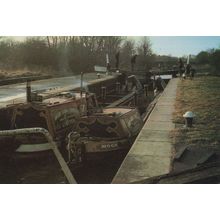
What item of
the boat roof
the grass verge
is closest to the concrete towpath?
the grass verge

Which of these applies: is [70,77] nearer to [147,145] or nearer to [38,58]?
[38,58]

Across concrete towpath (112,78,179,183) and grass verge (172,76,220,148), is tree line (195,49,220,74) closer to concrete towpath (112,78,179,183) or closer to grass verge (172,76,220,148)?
grass verge (172,76,220,148)

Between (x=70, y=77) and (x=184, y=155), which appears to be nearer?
(x=184, y=155)

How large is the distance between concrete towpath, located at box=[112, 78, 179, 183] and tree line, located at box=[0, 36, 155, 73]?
127 cm

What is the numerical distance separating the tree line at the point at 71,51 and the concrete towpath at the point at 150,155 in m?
1.27

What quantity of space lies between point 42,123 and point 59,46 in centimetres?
242

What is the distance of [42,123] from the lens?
8000mm

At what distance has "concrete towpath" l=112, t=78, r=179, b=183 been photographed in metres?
5.14

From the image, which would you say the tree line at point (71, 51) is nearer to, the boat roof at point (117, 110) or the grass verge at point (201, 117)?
the boat roof at point (117, 110)

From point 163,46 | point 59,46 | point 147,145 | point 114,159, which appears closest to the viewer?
point 163,46

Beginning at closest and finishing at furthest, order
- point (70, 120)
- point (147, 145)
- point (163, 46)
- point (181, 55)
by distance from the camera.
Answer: point (163, 46) → point (181, 55) → point (147, 145) → point (70, 120)

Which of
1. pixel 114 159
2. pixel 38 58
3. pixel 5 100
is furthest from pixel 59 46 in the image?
pixel 5 100

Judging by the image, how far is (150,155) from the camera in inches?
234

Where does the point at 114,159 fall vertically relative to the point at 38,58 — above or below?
below
